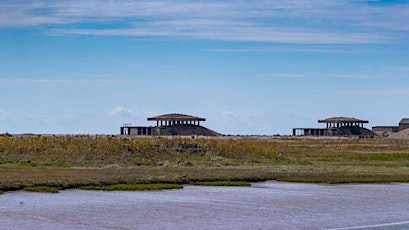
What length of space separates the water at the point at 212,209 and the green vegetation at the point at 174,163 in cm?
447

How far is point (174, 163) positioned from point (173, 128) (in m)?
70.4

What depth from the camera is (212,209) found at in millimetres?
22766

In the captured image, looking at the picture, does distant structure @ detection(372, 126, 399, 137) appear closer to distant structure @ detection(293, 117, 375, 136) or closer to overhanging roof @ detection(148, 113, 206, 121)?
distant structure @ detection(293, 117, 375, 136)

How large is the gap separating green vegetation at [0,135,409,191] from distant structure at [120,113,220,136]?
57.9 m

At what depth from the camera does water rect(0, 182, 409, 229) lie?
64.0 feet

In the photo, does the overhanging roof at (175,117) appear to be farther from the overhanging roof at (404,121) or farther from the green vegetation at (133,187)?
the green vegetation at (133,187)

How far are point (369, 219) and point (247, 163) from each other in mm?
28363

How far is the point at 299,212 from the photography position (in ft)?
73.5

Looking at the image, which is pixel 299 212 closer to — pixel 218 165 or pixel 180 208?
pixel 180 208

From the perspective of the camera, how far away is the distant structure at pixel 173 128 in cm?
11638

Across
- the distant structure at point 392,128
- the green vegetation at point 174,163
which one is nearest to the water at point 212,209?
the green vegetation at point 174,163

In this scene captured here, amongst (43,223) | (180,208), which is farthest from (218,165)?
(43,223)

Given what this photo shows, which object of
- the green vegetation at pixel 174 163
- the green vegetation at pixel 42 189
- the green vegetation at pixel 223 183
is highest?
the green vegetation at pixel 174 163

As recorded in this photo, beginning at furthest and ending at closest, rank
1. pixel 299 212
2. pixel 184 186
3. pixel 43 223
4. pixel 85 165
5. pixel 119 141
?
1. pixel 119 141
2. pixel 85 165
3. pixel 184 186
4. pixel 299 212
5. pixel 43 223
